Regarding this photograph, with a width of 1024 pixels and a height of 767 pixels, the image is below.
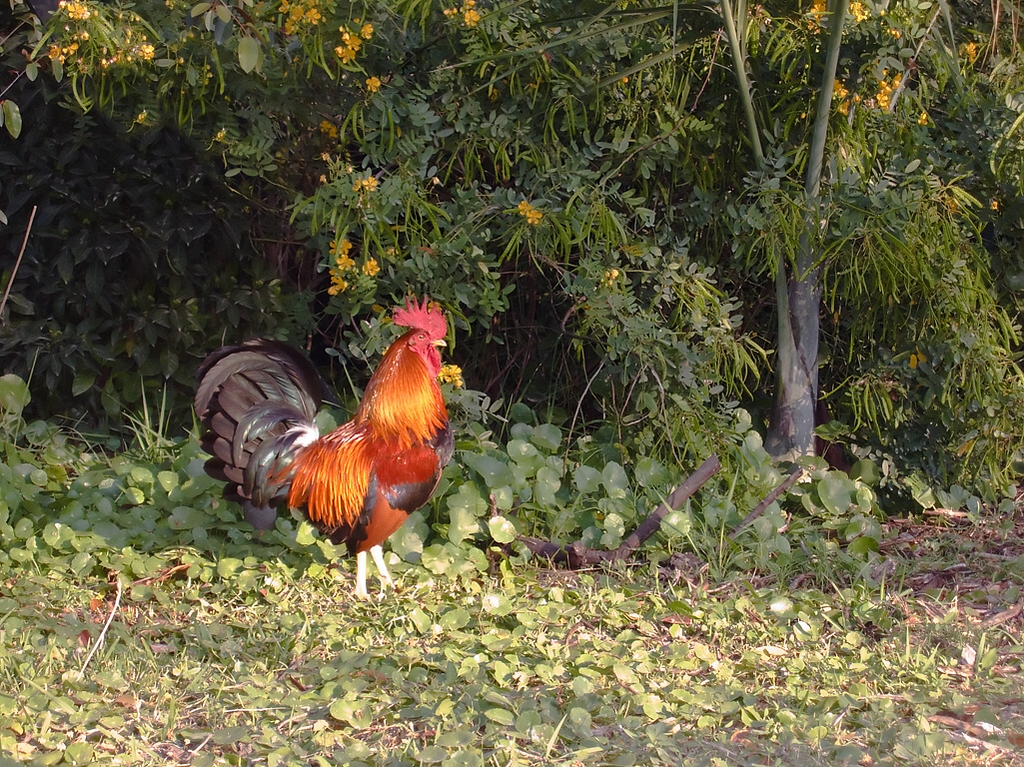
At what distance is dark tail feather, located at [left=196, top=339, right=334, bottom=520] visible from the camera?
381 centimetres

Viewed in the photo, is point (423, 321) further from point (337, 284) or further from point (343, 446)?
point (337, 284)

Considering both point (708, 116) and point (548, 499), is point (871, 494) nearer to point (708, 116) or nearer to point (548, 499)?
point (548, 499)

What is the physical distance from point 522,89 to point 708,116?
0.85 metres

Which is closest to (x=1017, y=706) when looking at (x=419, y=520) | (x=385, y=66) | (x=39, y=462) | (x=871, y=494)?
(x=871, y=494)

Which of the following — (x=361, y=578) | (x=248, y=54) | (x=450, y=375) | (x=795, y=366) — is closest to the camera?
(x=248, y=54)

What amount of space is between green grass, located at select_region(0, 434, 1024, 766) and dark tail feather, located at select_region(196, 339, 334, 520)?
0.40 meters

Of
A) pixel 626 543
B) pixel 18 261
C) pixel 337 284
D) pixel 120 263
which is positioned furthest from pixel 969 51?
pixel 18 261

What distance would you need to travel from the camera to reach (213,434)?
3.87 m

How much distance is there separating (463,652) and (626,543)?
1.09 metres

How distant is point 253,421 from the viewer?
383 cm

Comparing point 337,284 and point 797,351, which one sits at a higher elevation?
point 337,284

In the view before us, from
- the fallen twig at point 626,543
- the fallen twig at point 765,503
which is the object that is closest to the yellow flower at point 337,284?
the fallen twig at point 626,543

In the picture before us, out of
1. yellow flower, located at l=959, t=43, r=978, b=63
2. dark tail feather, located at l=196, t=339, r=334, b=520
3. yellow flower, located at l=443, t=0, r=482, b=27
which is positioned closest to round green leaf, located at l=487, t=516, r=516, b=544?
dark tail feather, located at l=196, t=339, r=334, b=520

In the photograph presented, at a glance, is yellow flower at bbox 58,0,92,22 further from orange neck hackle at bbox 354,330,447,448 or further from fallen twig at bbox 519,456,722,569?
fallen twig at bbox 519,456,722,569
